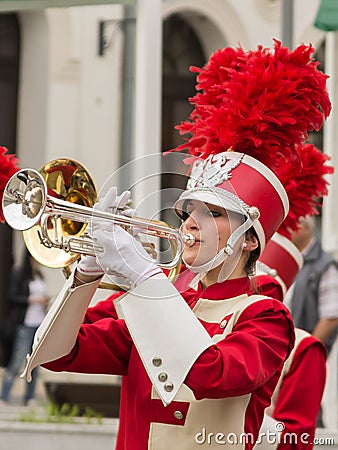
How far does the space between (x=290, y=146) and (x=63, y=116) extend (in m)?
8.00

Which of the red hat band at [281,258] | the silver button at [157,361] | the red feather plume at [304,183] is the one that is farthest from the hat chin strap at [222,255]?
the red hat band at [281,258]

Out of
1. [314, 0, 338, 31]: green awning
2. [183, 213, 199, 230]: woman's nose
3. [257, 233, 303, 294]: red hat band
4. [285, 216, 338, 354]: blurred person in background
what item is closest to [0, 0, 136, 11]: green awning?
[314, 0, 338, 31]: green awning

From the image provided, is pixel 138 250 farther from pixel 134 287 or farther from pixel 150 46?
pixel 150 46

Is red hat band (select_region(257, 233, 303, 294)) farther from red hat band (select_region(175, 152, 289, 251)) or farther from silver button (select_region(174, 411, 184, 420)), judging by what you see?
silver button (select_region(174, 411, 184, 420))

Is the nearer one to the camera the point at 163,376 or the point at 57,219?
the point at 163,376

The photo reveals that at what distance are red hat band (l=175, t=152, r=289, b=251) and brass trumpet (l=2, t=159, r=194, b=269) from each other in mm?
125

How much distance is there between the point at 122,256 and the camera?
322 centimetres

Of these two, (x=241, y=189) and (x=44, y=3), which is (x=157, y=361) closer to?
(x=241, y=189)

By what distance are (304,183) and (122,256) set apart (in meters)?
1.60

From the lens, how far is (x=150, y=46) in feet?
22.8

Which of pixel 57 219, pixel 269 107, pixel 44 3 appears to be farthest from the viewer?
pixel 44 3

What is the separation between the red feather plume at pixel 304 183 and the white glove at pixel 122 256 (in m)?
1.46

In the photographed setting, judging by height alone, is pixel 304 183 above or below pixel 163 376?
above

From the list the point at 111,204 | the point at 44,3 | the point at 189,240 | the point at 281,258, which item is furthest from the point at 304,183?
the point at 44,3
